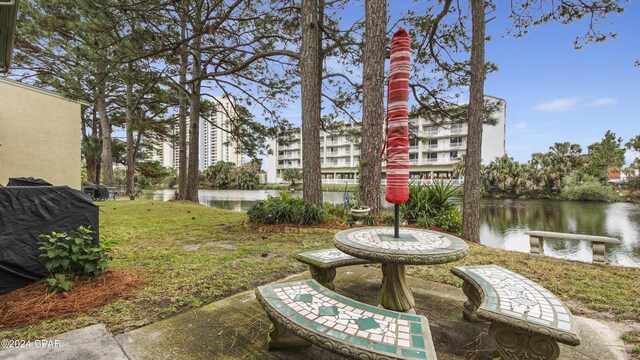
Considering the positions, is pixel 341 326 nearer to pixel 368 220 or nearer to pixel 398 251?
pixel 398 251

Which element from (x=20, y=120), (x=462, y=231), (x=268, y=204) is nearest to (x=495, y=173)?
(x=462, y=231)

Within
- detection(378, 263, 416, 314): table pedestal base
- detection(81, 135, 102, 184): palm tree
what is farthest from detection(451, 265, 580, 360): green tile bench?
detection(81, 135, 102, 184): palm tree

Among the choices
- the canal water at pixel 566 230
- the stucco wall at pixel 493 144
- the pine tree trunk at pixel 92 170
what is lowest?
the canal water at pixel 566 230

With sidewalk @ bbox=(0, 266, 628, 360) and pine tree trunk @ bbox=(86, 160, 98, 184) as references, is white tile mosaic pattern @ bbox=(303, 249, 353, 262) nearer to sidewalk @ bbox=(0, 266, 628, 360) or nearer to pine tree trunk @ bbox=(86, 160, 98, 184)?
sidewalk @ bbox=(0, 266, 628, 360)

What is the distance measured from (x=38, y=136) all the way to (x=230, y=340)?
1077 cm

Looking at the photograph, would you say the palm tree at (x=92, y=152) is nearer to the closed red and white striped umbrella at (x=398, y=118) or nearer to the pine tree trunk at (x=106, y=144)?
the pine tree trunk at (x=106, y=144)

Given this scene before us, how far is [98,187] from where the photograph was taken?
12.2 m

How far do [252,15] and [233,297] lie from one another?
8.46m

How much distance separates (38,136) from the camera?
8.47 meters

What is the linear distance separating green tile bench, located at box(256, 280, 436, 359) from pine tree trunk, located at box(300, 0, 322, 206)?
163 inches

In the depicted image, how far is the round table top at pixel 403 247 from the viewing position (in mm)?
1688

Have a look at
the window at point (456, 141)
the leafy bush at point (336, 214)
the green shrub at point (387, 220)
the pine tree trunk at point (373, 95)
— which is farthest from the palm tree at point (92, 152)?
the window at point (456, 141)

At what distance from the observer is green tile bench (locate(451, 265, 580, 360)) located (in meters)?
1.31

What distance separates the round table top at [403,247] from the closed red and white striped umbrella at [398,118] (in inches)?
12.9
